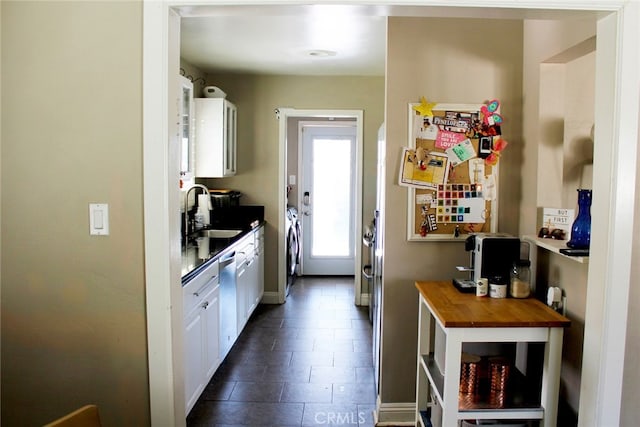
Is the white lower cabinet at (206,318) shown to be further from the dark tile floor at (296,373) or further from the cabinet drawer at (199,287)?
the dark tile floor at (296,373)

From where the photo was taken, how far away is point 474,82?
254 centimetres

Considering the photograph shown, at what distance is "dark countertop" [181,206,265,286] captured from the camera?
265 centimetres

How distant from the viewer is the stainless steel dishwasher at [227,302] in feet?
10.7

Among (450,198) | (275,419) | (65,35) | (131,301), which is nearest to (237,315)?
(275,419)

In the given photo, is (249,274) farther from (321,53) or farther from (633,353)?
(633,353)

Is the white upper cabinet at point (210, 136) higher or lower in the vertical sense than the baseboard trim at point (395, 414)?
higher

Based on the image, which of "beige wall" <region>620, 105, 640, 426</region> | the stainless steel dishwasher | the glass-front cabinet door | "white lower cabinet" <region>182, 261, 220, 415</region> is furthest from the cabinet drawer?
"beige wall" <region>620, 105, 640, 426</region>

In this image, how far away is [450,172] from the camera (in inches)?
100

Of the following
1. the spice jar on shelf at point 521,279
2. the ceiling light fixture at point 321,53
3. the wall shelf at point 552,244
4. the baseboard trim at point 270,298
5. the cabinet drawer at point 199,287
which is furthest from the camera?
the baseboard trim at point 270,298

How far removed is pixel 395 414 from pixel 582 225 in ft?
4.91

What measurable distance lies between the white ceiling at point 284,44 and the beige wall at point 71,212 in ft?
2.76

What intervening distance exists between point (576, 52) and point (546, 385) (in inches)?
54.4

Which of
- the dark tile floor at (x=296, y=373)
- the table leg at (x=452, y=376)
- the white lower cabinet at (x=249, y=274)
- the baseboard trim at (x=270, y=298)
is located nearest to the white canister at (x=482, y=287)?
the table leg at (x=452, y=376)

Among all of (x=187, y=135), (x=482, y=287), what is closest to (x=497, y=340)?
(x=482, y=287)
